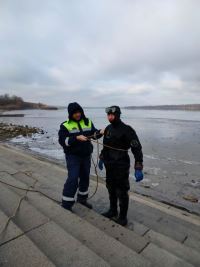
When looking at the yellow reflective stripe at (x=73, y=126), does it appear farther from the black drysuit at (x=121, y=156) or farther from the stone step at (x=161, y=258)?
the stone step at (x=161, y=258)

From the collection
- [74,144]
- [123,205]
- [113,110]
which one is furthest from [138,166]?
[74,144]

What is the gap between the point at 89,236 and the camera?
273 centimetres

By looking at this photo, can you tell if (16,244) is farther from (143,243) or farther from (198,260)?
(198,260)

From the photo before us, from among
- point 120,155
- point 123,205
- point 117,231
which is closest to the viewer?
point 117,231

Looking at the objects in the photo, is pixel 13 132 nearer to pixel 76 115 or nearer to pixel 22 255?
pixel 76 115

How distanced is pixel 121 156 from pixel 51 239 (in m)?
1.48

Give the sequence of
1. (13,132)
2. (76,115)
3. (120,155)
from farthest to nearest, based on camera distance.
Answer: (13,132) → (76,115) → (120,155)

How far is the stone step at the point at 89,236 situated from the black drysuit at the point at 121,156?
776 millimetres

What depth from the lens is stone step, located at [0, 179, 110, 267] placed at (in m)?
2.23

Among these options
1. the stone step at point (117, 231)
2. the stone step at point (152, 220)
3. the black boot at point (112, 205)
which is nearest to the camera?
the stone step at point (117, 231)

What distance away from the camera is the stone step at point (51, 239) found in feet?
7.31

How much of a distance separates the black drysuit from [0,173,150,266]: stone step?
30.6 inches

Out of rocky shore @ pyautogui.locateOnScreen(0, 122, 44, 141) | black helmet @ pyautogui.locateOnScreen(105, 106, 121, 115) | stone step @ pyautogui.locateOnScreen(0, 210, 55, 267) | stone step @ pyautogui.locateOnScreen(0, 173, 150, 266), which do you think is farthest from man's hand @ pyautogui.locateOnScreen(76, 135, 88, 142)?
rocky shore @ pyautogui.locateOnScreen(0, 122, 44, 141)

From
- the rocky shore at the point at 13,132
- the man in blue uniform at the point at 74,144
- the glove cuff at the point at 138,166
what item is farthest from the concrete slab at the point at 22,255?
the rocky shore at the point at 13,132
